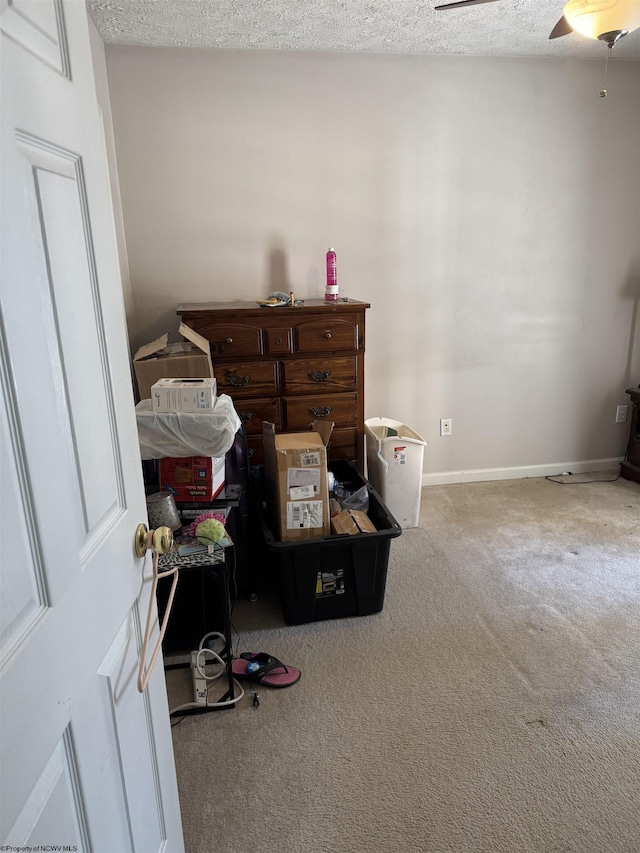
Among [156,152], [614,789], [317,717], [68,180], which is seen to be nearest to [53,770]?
[68,180]

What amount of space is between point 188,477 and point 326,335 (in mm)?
1084

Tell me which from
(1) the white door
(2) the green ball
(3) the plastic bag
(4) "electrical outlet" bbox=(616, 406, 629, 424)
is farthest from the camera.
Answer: (4) "electrical outlet" bbox=(616, 406, 629, 424)

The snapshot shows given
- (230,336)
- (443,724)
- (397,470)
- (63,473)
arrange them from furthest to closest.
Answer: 1. (397,470)
2. (230,336)
3. (443,724)
4. (63,473)

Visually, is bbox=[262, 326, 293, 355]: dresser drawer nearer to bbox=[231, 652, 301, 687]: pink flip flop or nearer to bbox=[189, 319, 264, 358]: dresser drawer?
bbox=[189, 319, 264, 358]: dresser drawer

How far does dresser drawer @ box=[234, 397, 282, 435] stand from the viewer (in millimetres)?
2748

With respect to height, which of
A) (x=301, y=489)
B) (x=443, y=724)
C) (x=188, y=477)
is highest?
(x=188, y=477)

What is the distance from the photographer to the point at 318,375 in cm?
278

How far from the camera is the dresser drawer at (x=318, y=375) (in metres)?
2.75

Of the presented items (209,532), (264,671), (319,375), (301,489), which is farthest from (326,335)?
(264,671)

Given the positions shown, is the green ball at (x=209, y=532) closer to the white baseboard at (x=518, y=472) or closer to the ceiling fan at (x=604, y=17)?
the ceiling fan at (x=604, y=17)

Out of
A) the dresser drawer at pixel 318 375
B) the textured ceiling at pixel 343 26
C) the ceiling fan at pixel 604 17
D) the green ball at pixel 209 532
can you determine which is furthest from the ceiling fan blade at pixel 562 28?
the green ball at pixel 209 532

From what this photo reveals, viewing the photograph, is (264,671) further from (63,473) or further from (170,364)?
(63,473)

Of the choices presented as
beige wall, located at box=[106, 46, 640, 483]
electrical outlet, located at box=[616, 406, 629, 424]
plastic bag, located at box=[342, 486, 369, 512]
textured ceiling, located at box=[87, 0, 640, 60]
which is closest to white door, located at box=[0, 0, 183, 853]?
plastic bag, located at box=[342, 486, 369, 512]

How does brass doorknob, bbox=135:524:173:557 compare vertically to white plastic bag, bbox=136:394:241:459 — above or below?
above
